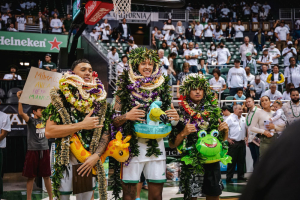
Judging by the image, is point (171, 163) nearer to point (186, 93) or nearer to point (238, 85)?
point (186, 93)

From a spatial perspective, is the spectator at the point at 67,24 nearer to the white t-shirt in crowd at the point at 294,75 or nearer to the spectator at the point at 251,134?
the white t-shirt in crowd at the point at 294,75

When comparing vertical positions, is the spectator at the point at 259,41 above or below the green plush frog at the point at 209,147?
above

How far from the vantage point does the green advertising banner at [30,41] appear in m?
14.2

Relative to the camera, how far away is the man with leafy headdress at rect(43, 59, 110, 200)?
3.33 m

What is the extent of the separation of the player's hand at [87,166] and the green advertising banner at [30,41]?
1159cm

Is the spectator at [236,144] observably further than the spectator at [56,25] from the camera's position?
No

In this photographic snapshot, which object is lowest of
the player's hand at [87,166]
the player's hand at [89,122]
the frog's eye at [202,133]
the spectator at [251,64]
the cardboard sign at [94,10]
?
the player's hand at [87,166]

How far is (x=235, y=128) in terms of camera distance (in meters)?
7.78

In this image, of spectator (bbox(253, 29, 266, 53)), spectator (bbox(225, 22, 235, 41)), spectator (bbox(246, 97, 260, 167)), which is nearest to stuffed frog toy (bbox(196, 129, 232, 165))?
spectator (bbox(246, 97, 260, 167))

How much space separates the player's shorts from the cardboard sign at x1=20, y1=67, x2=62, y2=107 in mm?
891

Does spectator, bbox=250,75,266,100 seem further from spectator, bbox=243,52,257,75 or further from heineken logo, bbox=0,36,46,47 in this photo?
heineken logo, bbox=0,36,46,47

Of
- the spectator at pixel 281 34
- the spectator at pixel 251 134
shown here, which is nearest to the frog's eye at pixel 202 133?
the spectator at pixel 251 134

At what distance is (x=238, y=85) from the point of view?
35.4 feet

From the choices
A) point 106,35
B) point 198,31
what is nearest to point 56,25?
point 106,35
